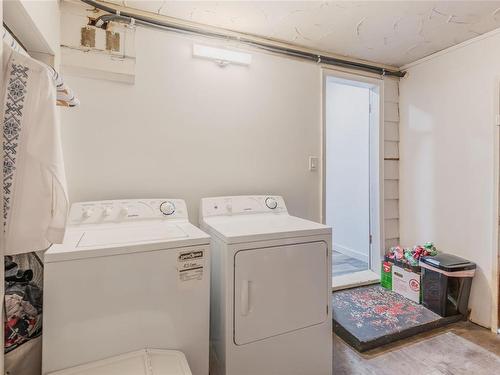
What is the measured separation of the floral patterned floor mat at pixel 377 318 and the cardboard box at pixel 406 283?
0.05 metres

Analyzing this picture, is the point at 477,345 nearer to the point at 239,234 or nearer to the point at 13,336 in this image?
the point at 239,234

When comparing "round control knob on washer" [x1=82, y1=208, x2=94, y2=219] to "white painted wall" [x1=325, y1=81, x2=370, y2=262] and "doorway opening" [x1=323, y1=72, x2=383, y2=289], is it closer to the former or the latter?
"doorway opening" [x1=323, y1=72, x2=383, y2=289]

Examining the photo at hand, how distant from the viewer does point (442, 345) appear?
1.94 m

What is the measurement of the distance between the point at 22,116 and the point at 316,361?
183 centimetres

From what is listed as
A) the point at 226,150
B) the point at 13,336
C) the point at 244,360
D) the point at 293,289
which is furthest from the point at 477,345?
the point at 13,336

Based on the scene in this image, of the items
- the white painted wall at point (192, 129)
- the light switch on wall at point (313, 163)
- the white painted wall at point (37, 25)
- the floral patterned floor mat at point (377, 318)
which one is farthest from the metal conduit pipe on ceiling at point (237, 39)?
the floral patterned floor mat at point (377, 318)

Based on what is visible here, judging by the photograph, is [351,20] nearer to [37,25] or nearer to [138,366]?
[37,25]

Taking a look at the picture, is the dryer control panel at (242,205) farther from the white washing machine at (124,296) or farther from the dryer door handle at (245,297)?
the dryer door handle at (245,297)

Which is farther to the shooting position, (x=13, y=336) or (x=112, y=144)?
(x=112, y=144)

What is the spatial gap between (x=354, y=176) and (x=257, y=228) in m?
2.42

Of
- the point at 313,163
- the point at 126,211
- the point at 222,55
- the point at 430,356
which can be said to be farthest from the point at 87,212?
the point at 430,356

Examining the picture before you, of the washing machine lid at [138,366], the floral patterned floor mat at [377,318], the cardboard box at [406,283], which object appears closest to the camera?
the washing machine lid at [138,366]

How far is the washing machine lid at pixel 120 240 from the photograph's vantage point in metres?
1.13

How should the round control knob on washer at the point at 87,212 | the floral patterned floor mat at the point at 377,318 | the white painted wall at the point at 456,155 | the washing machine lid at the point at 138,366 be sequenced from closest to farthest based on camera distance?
the washing machine lid at the point at 138,366 → the round control knob on washer at the point at 87,212 → the floral patterned floor mat at the point at 377,318 → the white painted wall at the point at 456,155
